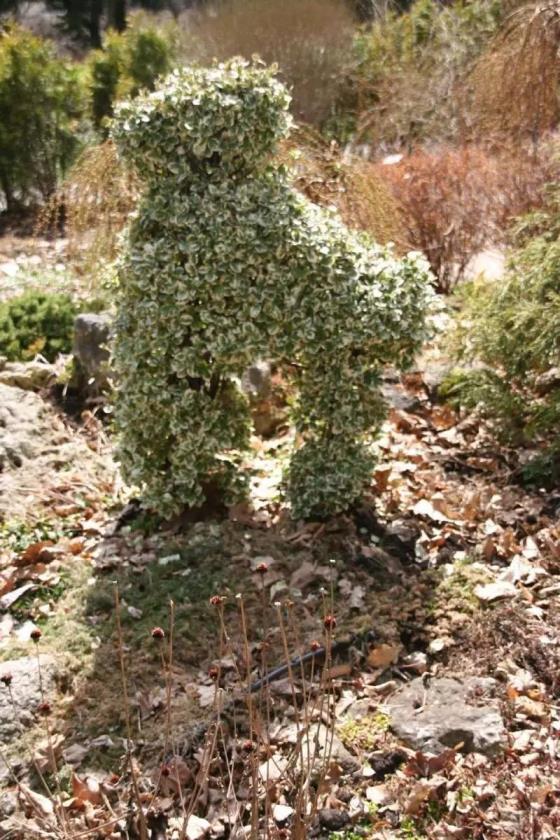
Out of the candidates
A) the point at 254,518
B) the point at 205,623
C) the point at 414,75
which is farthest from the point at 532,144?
the point at 205,623

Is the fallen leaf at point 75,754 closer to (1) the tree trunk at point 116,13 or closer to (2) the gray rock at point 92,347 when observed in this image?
(2) the gray rock at point 92,347

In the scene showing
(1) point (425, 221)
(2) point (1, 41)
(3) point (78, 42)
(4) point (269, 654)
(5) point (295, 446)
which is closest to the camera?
(4) point (269, 654)

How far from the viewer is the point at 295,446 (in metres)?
4.45

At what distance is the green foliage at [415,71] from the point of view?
9742 millimetres

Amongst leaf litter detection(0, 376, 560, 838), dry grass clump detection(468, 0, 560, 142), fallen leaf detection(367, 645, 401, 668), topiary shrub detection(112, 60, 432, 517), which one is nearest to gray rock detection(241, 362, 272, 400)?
leaf litter detection(0, 376, 560, 838)

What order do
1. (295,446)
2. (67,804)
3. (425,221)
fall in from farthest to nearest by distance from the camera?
(425,221) → (295,446) → (67,804)

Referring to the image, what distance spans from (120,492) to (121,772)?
1844 millimetres

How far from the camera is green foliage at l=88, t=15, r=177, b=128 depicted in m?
11.3

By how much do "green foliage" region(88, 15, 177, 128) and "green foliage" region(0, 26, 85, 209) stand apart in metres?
0.89

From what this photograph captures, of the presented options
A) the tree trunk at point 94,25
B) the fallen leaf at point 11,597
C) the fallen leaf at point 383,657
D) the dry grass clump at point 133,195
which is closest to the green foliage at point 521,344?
the dry grass clump at point 133,195

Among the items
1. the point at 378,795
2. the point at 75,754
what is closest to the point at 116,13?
the point at 75,754

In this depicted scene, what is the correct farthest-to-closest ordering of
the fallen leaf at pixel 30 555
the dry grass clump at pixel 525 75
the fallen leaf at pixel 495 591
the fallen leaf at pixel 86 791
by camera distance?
the dry grass clump at pixel 525 75
the fallen leaf at pixel 30 555
the fallen leaf at pixel 495 591
the fallen leaf at pixel 86 791

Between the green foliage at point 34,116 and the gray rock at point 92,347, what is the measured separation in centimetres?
516

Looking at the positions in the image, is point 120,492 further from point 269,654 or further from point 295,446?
point 269,654
